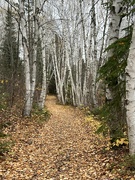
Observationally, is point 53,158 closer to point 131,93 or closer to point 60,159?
point 60,159

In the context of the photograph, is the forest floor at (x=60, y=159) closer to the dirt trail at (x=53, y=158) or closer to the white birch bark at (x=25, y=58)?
the dirt trail at (x=53, y=158)

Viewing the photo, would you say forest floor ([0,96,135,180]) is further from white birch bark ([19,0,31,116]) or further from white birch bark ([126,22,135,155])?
white birch bark ([19,0,31,116])

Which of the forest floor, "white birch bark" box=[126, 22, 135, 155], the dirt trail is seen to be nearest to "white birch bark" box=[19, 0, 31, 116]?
the dirt trail

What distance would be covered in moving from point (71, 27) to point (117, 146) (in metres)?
15.5

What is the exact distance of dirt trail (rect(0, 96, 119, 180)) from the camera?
4.38 metres

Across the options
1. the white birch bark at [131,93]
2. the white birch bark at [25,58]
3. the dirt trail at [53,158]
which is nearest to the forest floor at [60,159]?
the dirt trail at [53,158]

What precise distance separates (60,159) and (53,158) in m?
0.22

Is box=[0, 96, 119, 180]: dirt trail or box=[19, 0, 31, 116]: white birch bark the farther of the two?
box=[19, 0, 31, 116]: white birch bark

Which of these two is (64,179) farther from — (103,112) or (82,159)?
(103,112)

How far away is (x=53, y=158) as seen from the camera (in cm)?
546

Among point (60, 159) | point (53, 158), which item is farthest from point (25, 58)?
point (60, 159)

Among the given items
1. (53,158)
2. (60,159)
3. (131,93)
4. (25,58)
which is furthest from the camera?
(25,58)

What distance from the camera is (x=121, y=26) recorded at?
521 cm

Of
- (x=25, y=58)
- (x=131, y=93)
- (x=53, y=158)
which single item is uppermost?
(x=25, y=58)
